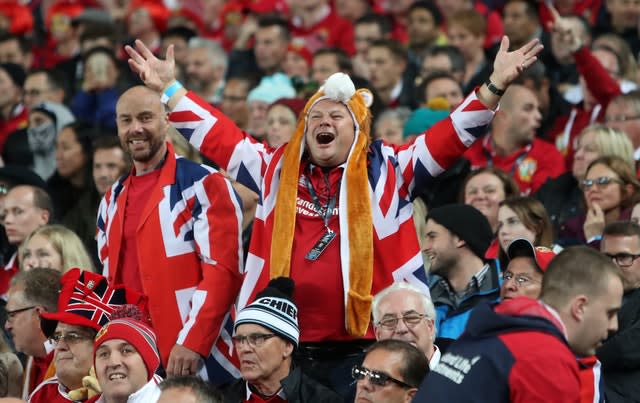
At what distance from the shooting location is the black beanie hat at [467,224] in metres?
8.16

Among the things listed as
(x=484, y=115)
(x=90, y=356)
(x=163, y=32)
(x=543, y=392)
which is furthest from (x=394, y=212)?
(x=163, y=32)

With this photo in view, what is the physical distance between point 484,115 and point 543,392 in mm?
2260

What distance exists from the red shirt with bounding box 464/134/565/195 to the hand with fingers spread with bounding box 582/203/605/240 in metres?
1.32

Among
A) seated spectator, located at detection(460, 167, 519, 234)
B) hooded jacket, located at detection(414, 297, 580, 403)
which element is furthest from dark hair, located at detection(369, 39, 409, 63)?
hooded jacket, located at detection(414, 297, 580, 403)

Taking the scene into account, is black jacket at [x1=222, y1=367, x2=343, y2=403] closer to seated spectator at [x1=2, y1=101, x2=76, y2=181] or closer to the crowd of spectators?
the crowd of spectators

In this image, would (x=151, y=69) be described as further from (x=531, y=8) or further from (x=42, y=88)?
(x=531, y=8)

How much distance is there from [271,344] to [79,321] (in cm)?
110

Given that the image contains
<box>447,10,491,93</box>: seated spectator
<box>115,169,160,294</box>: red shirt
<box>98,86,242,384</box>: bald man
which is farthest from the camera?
<box>447,10,491,93</box>: seated spectator

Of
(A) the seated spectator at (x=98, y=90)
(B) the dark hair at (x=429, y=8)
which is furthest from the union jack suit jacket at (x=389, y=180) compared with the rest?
(B) the dark hair at (x=429, y=8)

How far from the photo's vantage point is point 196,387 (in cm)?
598

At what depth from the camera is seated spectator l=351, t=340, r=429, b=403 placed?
229 inches

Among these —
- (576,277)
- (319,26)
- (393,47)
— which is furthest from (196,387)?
(319,26)

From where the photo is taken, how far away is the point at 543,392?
15.7ft

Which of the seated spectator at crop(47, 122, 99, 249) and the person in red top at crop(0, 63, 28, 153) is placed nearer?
the seated spectator at crop(47, 122, 99, 249)
